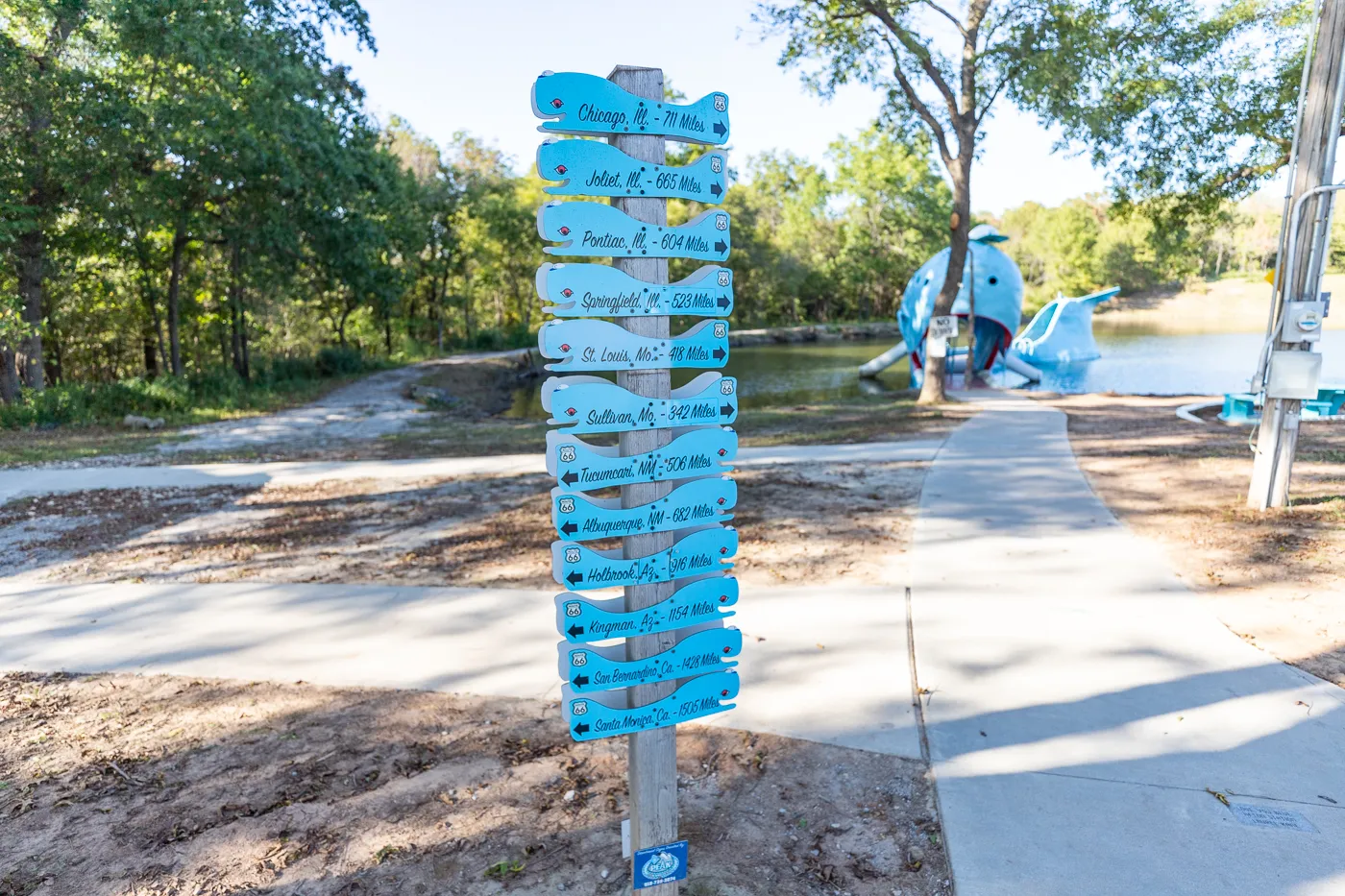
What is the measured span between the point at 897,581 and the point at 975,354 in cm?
2192

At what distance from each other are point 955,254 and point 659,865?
53.0ft

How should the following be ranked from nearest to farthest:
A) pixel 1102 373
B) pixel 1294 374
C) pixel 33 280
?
pixel 1294 374
pixel 33 280
pixel 1102 373

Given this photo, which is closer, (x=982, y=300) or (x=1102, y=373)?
(x=982, y=300)

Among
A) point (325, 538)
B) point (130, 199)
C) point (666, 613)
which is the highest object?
point (130, 199)

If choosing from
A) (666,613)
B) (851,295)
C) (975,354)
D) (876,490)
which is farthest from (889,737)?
(851,295)

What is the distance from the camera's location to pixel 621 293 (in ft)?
8.10

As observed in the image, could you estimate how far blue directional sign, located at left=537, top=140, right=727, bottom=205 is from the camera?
236cm

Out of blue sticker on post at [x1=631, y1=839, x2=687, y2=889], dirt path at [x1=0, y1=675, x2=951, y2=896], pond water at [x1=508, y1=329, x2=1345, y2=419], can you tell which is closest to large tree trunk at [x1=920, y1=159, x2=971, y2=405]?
pond water at [x1=508, y1=329, x2=1345, y2=419]

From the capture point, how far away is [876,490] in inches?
333

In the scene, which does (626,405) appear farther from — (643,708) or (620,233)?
(643,708)

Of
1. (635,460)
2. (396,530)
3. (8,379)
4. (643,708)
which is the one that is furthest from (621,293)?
(8,379)

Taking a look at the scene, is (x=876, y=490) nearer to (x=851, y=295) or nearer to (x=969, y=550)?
(x=969, y=550)

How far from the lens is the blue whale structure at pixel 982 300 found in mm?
24506

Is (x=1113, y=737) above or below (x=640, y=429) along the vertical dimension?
below
